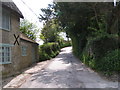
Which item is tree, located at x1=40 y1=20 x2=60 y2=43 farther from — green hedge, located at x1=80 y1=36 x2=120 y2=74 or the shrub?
the shrub

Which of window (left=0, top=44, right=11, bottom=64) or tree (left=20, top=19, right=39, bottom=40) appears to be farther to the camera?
tree (left=20, top=19, right=39, bottom=40)

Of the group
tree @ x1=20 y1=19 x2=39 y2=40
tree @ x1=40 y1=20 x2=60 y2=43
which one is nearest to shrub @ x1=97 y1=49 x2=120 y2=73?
tree @ x1=40 y1=20 x2=60 y2=43

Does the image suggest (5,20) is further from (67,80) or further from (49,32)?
(49,32)

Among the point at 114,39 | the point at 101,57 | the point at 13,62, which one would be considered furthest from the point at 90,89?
the point at 13,62

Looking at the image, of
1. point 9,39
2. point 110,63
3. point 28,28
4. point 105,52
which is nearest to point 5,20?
point 9,39

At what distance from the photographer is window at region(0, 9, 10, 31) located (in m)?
8.70

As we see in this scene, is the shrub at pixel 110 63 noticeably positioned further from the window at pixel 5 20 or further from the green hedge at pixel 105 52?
the window at pixel 5 20

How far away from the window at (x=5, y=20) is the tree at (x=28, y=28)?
16.3 metres

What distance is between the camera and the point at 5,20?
9102 mm

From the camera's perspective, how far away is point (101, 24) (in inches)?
566

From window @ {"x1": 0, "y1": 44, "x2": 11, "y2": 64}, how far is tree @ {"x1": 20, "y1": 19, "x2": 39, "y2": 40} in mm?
16531

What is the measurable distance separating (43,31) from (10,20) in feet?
64.1

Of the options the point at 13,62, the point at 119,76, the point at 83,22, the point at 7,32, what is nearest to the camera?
the point at 119,76

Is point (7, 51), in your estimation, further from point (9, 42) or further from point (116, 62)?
point (116, 62)
